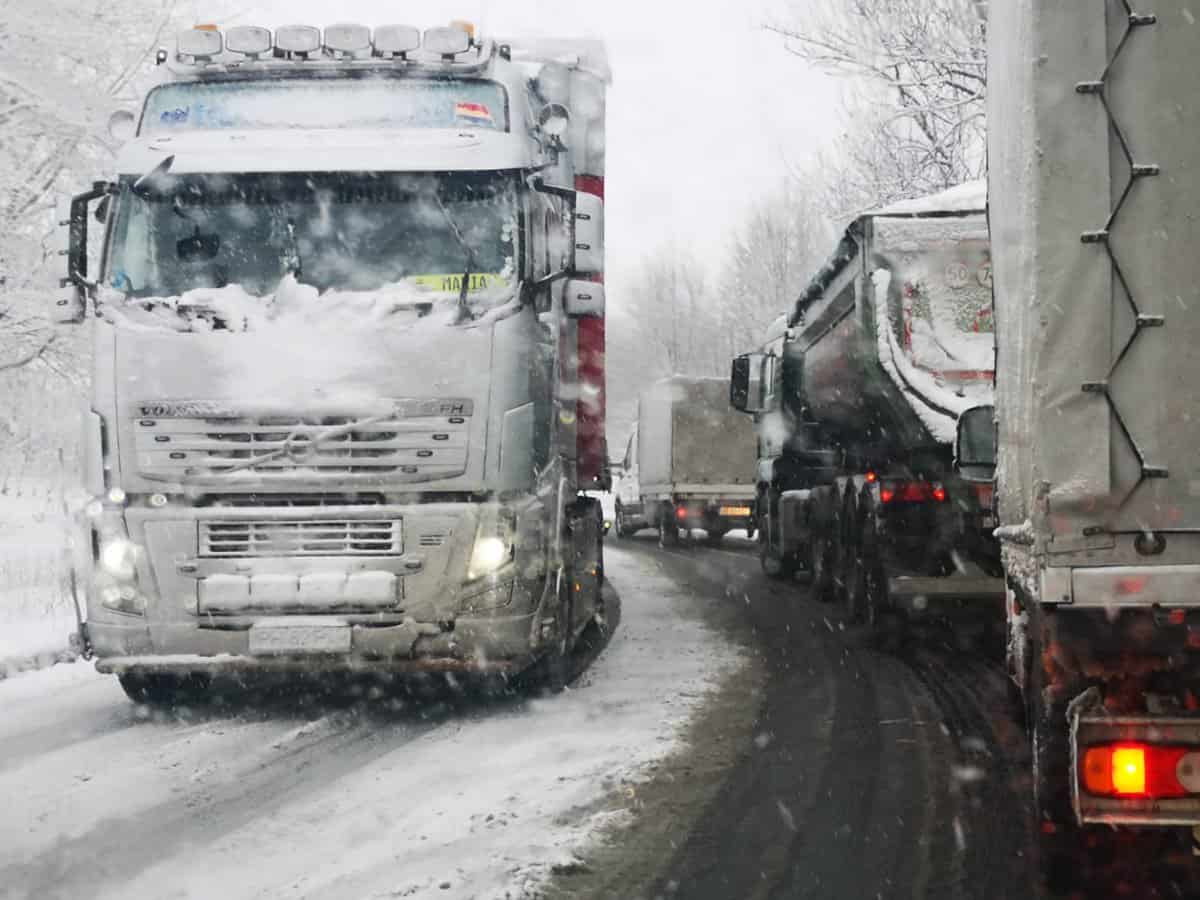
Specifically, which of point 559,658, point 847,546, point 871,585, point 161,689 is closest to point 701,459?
point 847,546

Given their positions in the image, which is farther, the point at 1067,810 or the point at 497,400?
the point at 497,400

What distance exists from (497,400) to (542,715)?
189cm

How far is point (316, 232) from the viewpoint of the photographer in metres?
7.93

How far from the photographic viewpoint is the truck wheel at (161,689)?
27.7 ft

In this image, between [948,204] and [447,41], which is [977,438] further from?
[948,204]

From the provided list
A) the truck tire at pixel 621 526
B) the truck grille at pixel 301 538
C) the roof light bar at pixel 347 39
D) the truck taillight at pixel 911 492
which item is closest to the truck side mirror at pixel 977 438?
the truck grille at pixel 301 538

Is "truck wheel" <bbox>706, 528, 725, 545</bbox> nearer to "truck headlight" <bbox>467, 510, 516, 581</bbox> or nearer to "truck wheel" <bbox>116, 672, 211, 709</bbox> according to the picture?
"truck wheel" <bbox>116, 672, 211, 709</bbox>

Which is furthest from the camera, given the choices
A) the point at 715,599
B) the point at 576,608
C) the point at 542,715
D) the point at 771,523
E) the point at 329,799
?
the point at 771,523

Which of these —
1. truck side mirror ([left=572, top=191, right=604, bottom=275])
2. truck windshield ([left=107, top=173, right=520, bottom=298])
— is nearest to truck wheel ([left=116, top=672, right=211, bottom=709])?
truck windshield ([left=107, top=173, right=520, bottom=298])

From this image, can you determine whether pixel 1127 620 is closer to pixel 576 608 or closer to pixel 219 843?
pixel 219 843

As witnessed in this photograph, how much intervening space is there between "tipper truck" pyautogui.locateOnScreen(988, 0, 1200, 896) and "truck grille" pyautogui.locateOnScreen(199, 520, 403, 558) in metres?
4.21

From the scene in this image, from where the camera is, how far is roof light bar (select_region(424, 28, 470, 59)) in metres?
8.30

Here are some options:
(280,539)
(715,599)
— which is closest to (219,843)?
(280,539)

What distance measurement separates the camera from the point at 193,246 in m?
7.89
